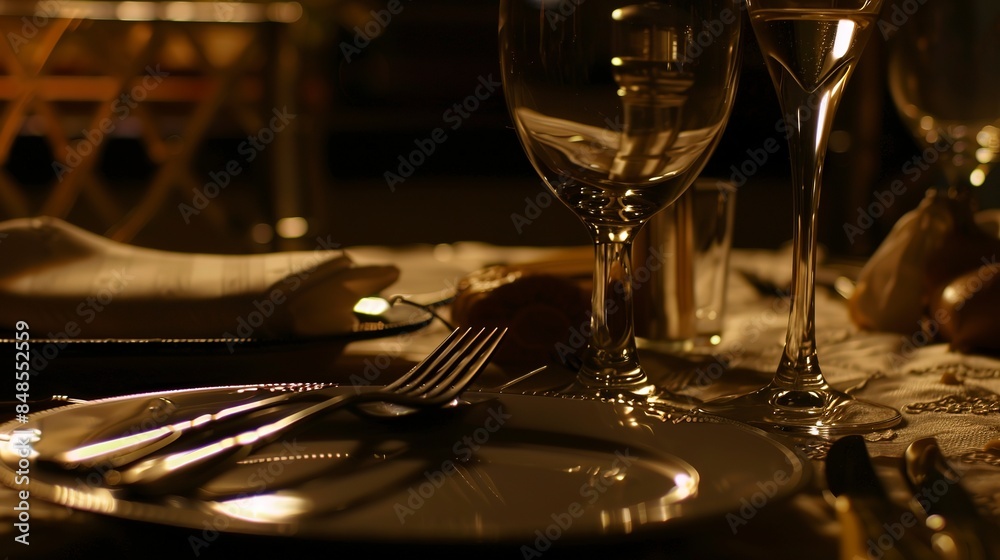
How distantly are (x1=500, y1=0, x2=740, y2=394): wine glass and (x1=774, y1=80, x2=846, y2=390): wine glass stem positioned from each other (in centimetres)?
4

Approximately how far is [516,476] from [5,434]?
16cm

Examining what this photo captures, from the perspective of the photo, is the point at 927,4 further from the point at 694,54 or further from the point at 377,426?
the point at 377,426

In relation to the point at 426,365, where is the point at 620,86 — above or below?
above

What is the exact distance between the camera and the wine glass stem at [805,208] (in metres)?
0.45

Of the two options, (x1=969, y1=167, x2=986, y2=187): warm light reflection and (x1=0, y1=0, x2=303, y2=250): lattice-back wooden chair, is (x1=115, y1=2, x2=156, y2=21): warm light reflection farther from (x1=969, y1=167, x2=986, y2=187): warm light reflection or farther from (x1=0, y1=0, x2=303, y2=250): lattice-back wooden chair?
(x1=969, y1=167, x2=986, y2=187): warm light reflection

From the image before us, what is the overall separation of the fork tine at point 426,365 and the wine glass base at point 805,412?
11 centimetres

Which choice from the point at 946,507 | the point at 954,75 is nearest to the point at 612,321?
the point at 946,507
